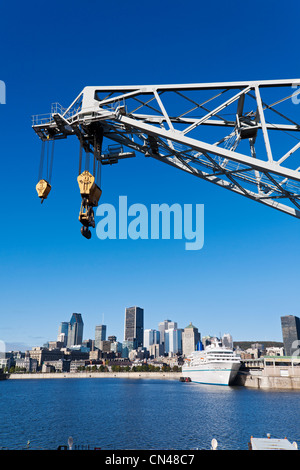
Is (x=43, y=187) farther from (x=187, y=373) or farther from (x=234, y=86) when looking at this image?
(x=187, y=373)

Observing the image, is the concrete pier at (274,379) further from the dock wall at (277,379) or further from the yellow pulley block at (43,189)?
the yellow pulley block at (43,189)

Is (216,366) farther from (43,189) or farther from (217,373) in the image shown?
(43,189)

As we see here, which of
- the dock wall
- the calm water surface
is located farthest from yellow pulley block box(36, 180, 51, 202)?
the dock wall

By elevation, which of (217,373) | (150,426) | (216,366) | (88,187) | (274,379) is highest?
(88,187)

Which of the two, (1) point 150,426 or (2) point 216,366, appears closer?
(1) point 150,426

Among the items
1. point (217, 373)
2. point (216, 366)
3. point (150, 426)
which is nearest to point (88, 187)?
point (150, 426)

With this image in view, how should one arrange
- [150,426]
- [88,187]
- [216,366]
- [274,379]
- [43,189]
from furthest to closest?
[216,366], [274,379], [150,426], [43,189], [88,187]
